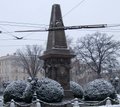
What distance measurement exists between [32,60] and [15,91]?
45.4 metres

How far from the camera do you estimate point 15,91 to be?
94.3 ft

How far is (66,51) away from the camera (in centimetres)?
2934

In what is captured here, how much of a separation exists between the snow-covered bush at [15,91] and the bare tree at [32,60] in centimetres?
4071

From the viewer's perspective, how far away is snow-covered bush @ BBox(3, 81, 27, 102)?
28.7 metres

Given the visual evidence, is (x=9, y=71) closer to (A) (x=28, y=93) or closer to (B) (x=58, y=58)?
(B) (x=58, y=58)

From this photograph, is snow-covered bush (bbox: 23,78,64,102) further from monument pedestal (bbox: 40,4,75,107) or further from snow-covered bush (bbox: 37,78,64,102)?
monument pedestal (bbox: 40,4,75,107)

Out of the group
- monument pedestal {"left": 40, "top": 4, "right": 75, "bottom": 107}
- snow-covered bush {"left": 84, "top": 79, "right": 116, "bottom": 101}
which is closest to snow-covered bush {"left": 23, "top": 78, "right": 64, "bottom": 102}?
monument pedestal {"left": 40, "top": 4, "right": 75, "bottom": 107}

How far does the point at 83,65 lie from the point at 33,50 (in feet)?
42.6

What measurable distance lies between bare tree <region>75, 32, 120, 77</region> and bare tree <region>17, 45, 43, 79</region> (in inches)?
442

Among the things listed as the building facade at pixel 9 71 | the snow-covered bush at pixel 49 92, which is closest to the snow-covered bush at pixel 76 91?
the snow-covered bush at pixel 49 92

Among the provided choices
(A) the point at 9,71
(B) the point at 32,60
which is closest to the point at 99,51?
(B) the point at 32,60

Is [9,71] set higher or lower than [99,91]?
higher

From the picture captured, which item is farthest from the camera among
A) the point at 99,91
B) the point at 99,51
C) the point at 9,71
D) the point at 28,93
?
the point at 9,71

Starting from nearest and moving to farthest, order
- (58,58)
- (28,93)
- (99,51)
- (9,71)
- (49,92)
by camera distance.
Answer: (49,92) < (28,93) < (58,58) < (99,51) < (9,71)
